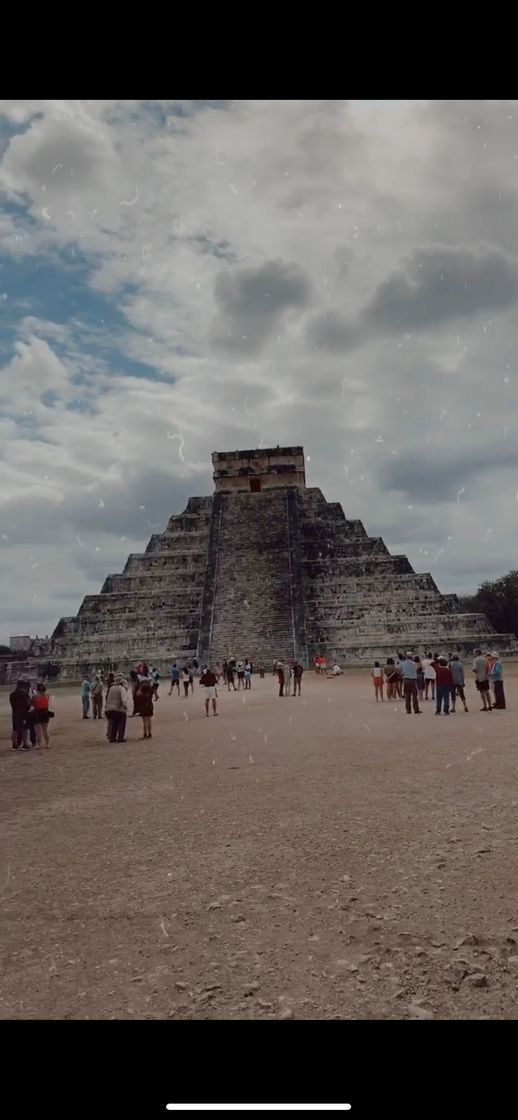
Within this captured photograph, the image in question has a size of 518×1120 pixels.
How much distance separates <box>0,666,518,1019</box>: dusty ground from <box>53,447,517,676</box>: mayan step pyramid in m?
22.0

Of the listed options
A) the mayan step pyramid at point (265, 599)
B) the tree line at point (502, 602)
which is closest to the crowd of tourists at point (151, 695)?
the mayan step pyramid at point (265, 599)

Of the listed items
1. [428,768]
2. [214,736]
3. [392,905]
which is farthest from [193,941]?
[214,736]

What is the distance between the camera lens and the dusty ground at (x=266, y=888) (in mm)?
2783

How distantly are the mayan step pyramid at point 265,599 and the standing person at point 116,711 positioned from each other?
60.5 ft

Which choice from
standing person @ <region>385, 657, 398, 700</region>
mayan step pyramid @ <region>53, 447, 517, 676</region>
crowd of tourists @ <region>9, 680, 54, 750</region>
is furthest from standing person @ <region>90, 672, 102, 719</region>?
mayan step pyramid @ <region>53, 447, 517, 676</region>

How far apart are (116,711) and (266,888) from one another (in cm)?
720

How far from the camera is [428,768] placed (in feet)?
23.9

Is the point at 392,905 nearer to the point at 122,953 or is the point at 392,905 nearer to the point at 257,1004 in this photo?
the point at 257,1004

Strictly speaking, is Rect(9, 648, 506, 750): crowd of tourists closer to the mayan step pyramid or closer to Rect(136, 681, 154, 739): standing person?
Rect(136, 681, 154, 739): standing person

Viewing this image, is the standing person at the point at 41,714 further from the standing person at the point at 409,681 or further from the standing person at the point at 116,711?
the standing person at the point at 409,681

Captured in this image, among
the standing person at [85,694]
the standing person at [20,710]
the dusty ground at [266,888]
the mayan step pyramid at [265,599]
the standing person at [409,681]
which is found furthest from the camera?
the mayan step pyramid at [265,599]
